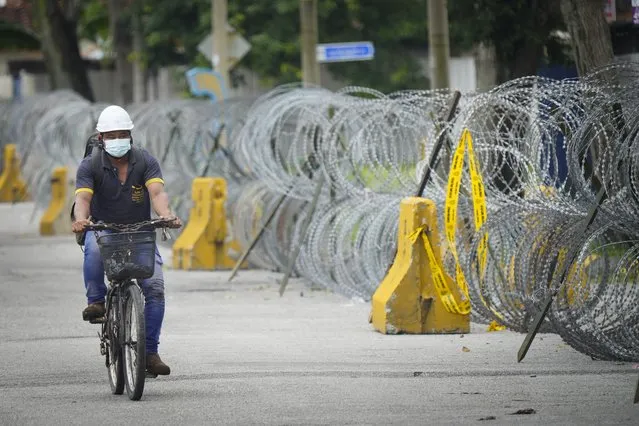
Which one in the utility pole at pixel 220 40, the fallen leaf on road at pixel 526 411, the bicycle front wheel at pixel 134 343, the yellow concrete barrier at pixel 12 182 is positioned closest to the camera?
the fallen leaf on road at pixel 526 411

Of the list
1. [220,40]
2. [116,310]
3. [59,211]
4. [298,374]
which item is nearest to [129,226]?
[116,310]

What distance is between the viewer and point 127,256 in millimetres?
10602

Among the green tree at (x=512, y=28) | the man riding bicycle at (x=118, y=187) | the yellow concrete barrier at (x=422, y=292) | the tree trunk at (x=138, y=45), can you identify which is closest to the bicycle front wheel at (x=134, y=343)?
the man riding bicycle at (x=118, y=187)

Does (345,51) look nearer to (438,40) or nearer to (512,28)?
(438,40)

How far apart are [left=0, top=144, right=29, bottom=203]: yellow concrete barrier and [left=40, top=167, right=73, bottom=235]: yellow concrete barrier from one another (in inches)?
370

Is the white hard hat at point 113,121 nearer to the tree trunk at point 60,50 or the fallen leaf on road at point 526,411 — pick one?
the fallen leaf on road at point 526,411

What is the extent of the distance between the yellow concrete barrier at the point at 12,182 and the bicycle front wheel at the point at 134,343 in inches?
1021

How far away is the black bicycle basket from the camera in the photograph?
34.7 feet

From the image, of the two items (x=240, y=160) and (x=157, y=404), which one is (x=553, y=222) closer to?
(x=157, y=404)

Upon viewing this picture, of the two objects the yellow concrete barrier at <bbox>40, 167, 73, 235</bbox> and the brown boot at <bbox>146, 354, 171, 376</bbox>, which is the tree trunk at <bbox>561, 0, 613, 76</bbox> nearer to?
the brown boot at <bbox>146, 354, 171, 376</bbox>

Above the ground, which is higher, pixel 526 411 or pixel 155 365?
pixel 155 365

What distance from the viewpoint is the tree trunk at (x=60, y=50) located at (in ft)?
156

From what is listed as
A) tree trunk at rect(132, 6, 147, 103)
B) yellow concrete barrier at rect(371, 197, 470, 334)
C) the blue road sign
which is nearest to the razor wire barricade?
yellow concrete barrier at rect(371, 197, 470, 334)

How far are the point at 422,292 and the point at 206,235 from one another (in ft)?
23.8
